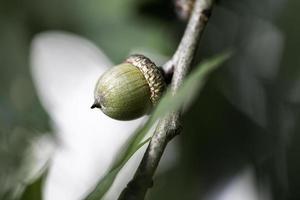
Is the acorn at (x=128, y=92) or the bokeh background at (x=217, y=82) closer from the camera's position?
the acorn at (x=128, y=92)

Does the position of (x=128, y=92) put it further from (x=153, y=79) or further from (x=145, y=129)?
(x=145, y=129)

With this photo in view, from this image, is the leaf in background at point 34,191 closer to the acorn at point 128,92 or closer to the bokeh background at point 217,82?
the acorn at point 128,92

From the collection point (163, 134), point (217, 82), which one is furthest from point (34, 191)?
point (217, 82)

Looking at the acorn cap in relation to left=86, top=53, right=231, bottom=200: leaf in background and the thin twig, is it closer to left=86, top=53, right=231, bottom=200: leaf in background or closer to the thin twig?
the thin twig

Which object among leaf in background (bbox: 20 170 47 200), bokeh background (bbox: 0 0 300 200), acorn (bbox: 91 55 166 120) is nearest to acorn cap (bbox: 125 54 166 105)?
acorn (bbox: 91 55 166 120)

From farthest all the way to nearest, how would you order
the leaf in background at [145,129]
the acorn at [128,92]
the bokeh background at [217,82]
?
the bokeh background at [217,82] → the acorn at [128,92] → the leaf in background at [145,129]

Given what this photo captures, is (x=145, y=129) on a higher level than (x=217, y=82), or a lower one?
higher

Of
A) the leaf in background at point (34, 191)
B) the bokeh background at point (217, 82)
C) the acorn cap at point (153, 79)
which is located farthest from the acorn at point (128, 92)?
the bokeh background at point (217, 82)
